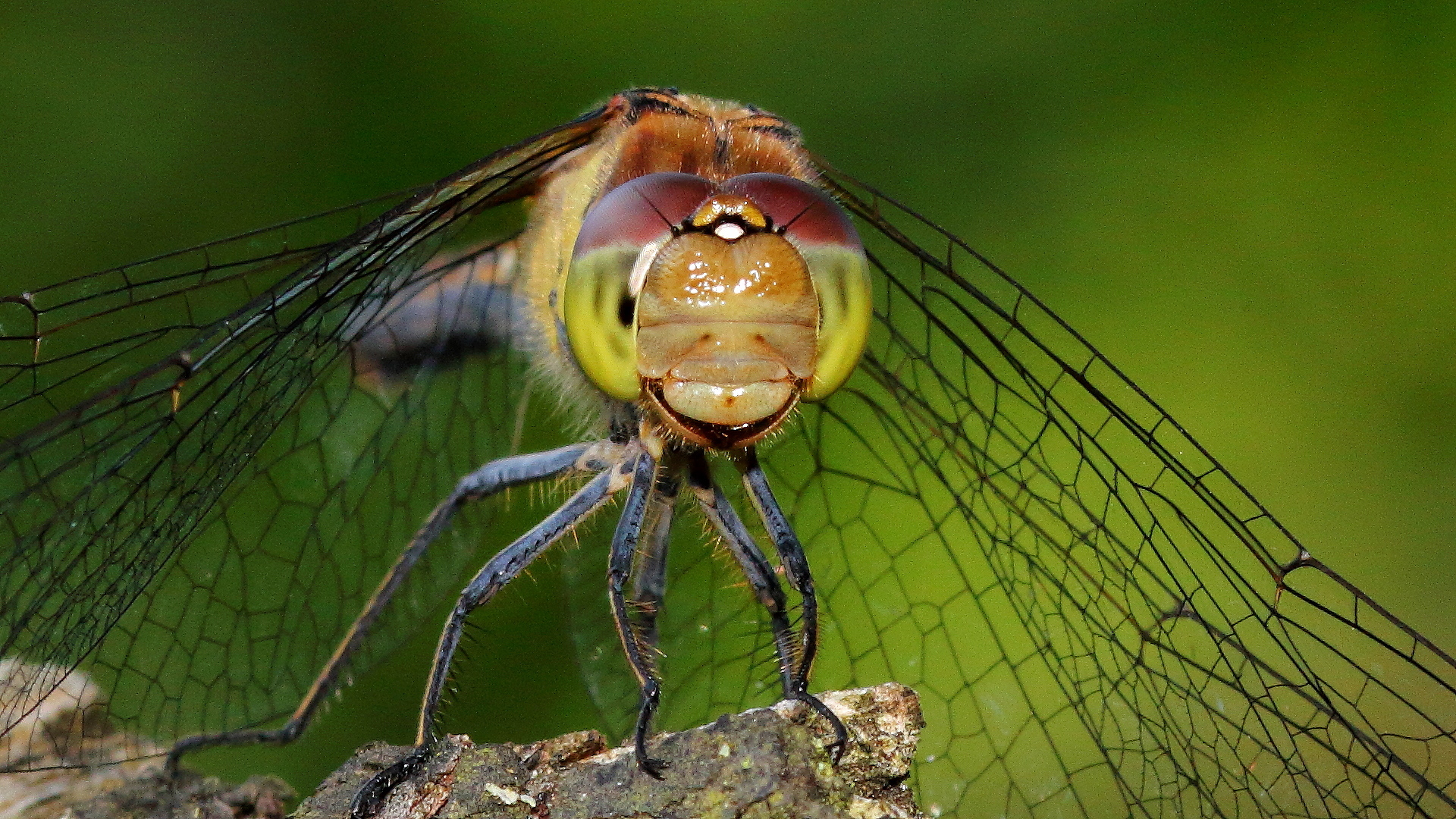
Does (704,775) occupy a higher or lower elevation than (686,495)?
lower

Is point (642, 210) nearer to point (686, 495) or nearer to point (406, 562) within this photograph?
point (686, 495)

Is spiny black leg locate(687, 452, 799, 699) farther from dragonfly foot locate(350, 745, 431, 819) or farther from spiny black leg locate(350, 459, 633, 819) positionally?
dragonfly foot locate(350, 745, 431, 819)

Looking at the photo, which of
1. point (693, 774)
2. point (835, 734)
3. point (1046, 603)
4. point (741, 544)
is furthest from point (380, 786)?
point (1046, 603)

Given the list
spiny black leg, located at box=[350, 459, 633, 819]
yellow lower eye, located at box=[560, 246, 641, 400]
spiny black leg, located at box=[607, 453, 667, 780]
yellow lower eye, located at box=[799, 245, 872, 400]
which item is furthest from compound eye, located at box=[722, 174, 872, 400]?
spiny black leg, located at box=[350, 459, 633, 819]

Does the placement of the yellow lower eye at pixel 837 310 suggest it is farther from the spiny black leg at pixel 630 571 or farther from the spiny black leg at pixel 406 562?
the spiny black leg at pixel 406 562

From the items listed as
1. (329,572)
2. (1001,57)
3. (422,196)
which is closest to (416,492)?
(329,572)

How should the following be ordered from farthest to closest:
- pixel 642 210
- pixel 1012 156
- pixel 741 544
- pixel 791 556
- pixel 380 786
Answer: pixel 1012 156 → pixel 741 544 → pixel 791 556 → pixel 642 210 → pixel 380 786

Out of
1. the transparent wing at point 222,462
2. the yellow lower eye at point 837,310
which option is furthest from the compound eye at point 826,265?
the transparent wing at point 222,462
